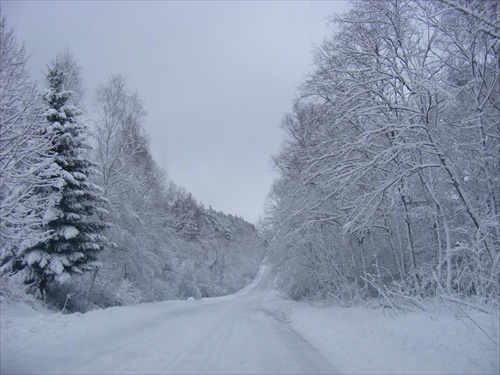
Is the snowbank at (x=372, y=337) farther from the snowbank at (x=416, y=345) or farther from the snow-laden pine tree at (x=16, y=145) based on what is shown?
the snow-laden pine tree at (x=16, y=145)

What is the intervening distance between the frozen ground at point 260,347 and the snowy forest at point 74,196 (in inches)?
88.4

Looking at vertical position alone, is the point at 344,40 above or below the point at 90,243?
above

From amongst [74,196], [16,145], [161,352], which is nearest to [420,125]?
[161,352]

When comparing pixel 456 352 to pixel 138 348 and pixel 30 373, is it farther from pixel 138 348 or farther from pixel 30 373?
pixel 30 373

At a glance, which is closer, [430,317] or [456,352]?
[456,352]

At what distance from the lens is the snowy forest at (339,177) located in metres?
7.92

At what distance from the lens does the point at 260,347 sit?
7645 mm

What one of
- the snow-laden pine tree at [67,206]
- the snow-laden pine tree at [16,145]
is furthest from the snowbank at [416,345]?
the snow-laden pine tree at [67,206]

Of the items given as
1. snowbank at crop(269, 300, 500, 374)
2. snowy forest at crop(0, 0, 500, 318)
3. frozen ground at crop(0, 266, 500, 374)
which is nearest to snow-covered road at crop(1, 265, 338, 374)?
frozen ground at crop(0, 266, 500, 374)

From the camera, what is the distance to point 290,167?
55.6 ft

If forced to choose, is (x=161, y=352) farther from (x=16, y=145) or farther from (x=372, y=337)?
(x=16, y=145)

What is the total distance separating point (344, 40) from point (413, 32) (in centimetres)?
175

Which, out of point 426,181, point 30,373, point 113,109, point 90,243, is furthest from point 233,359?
point 113,109

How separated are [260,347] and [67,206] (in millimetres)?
9783
